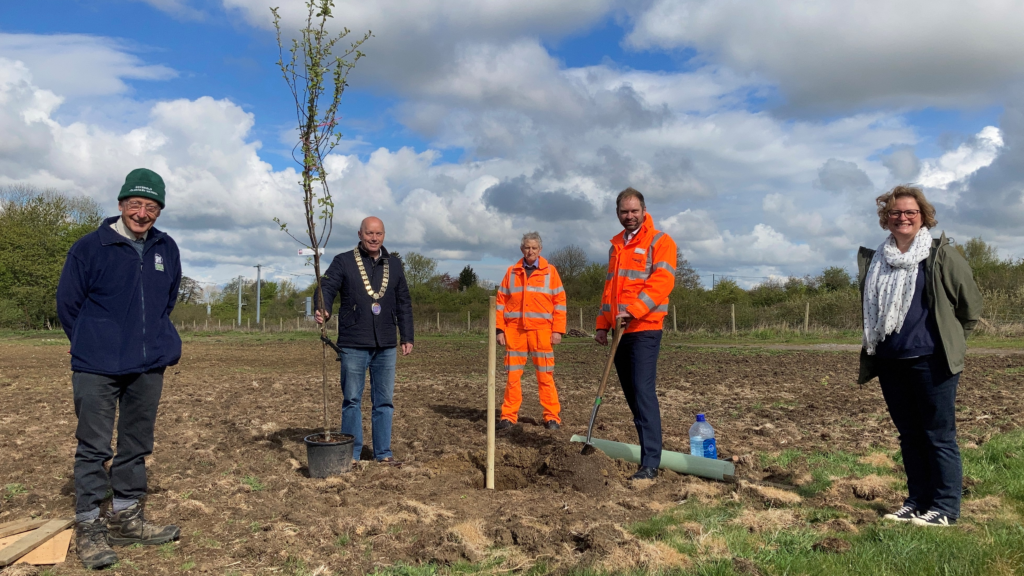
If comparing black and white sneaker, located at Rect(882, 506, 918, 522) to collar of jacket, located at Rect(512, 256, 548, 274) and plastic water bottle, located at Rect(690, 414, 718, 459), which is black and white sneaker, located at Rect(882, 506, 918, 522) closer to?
plastic water bottle, located at Rect(690, 414, 718, 459)

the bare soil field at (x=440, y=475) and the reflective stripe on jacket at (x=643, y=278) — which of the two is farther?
the reflective stripe on jacket at (x=643, y=278)

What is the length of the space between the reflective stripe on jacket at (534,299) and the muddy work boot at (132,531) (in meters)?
4.34

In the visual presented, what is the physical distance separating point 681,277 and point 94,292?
41.6 meters

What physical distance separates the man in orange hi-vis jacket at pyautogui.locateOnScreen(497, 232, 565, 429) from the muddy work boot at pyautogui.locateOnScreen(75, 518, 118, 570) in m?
4.29

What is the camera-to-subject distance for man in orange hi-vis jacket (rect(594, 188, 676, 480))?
5.02 metres

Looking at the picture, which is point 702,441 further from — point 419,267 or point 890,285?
point 419,267

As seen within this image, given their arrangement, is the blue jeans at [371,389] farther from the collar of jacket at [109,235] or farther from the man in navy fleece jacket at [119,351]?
the collar of jacket at [109,235]

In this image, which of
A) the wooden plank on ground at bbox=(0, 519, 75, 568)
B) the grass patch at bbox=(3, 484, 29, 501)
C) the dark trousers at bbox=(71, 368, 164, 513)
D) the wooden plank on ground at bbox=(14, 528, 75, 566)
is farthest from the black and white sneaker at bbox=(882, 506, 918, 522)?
the grass patch at bbox=(3, 484, 29, 501)

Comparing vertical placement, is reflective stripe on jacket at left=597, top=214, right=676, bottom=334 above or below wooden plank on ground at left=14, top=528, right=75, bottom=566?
above

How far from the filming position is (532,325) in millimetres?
7516

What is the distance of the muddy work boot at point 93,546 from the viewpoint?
3.50m

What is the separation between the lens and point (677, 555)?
331cm

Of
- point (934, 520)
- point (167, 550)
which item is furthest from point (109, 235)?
point (934, 520)

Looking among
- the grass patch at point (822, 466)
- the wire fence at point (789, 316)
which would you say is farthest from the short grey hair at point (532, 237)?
the wire fence at point (789, 316)
